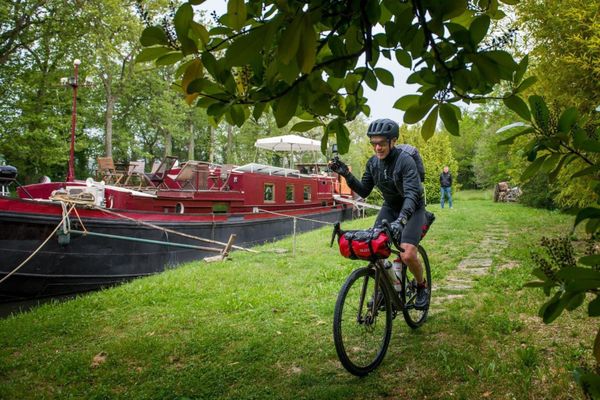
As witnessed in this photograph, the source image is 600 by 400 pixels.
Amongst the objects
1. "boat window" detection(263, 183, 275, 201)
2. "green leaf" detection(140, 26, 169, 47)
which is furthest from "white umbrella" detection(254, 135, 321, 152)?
"green leaf" detection(140, 26, 169, 47)

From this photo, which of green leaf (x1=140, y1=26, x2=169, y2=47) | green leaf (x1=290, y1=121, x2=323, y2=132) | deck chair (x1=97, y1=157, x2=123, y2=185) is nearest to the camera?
green leaf (x1=140, y1=26, x2=169, y2=47)

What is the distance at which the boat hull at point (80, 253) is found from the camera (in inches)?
348

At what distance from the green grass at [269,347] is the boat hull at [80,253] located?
2856 millimetres

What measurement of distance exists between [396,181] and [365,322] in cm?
130

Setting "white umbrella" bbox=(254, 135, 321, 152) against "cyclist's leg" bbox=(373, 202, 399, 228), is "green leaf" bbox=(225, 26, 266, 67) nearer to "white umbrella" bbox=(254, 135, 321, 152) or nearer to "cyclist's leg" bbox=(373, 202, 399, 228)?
"cyclist's leg" bbox=(373, 202, 399, 228)

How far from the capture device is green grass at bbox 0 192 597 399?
314cm

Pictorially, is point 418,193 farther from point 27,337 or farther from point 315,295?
point 27,337

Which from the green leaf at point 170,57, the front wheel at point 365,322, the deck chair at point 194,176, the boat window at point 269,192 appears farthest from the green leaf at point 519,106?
the boat window at point 269,192

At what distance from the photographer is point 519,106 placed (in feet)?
5.23

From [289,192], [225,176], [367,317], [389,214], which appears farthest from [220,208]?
[367,317]

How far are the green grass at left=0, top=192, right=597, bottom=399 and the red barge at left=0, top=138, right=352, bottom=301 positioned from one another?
2621mm

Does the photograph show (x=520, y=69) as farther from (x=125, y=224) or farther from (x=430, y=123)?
(x=125, y=224)

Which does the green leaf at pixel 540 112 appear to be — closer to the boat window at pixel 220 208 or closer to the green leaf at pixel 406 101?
the green leaf at pixel 406 101

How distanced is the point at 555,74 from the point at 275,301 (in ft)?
23.7
